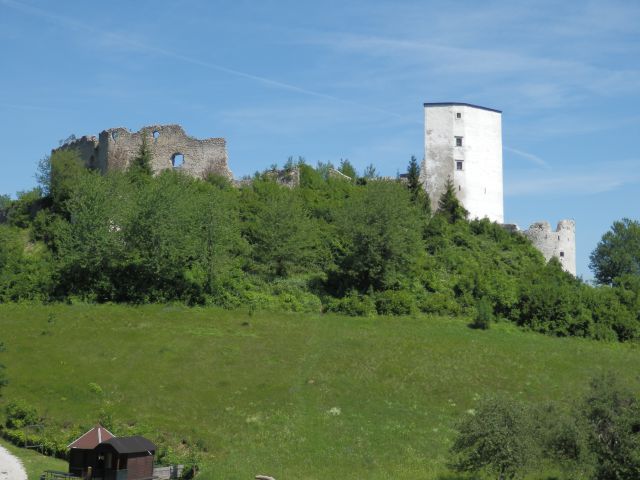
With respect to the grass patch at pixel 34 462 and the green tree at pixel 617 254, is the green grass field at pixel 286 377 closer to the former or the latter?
the grass patch at pixel 34 462

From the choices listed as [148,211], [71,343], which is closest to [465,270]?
[148,211]

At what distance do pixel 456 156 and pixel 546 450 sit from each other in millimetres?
42120

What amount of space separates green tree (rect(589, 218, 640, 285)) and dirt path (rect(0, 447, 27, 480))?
58.9 m

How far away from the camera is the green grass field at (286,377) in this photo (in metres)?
39.9

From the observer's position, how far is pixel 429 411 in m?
44.8

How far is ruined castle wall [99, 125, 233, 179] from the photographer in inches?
2938

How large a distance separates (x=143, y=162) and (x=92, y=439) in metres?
39.3

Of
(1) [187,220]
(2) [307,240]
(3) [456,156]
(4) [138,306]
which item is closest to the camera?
(4) [138,306]

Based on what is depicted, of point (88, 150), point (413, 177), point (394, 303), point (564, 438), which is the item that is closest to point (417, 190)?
point (413, 177)

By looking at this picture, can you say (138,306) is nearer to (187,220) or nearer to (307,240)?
(187,220)

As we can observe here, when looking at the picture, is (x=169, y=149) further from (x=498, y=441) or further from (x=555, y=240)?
(x=498, y=441)

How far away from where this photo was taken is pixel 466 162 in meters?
75.1

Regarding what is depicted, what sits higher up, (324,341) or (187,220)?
(187,220)

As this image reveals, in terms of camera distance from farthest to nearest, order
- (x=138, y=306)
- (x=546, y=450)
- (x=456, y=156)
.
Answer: (x=456, y=156) → (x=138, y=306) → (x=546, y=450)
